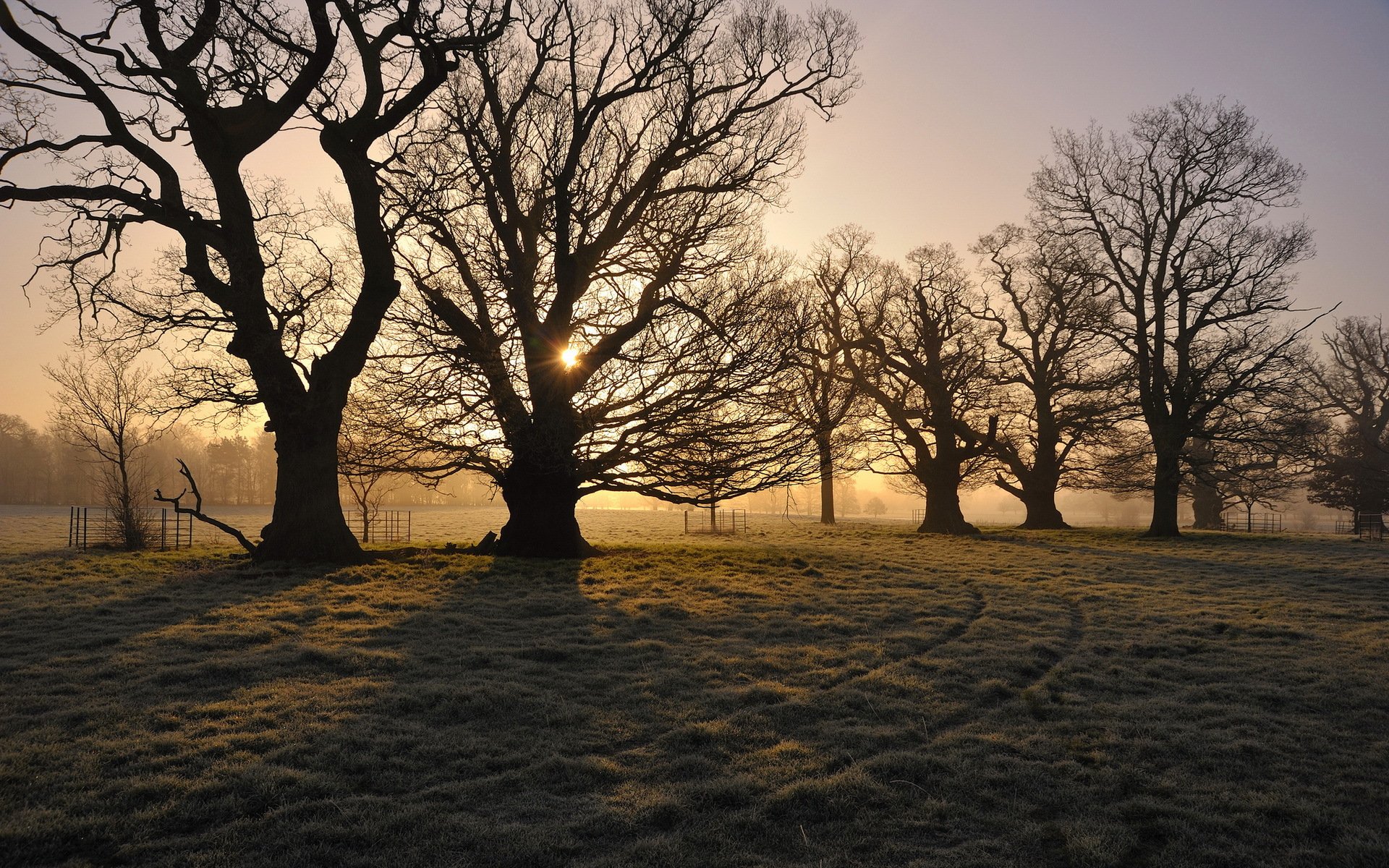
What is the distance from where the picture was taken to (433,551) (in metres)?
19.1

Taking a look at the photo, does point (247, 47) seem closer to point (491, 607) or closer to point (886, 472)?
point (491, 607)

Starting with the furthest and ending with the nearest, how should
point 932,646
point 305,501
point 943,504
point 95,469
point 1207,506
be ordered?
point 95,469 < point 1207,506 < point 943,504 < point 305,501 < point 932,646

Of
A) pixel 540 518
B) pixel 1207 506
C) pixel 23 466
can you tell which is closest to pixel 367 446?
pixel 540 518

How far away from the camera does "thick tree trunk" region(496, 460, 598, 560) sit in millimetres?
18078

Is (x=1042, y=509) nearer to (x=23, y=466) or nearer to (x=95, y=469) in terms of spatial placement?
→ (x=95, y=469)

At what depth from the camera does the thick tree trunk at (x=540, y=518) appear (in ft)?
59.3

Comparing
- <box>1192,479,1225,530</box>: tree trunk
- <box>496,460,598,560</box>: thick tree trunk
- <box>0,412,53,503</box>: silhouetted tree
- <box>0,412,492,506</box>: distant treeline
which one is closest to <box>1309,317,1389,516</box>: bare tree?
<box>1192,479,1225,530</box>: tree trunk

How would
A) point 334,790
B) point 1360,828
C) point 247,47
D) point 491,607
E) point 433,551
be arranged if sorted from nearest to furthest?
point 1360,828 < point 334,790 < point 491,607 < point 247,47 < point 433,551

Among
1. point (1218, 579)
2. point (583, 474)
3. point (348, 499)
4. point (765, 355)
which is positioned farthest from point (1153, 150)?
point (348, 499)

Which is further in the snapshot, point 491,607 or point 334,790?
point 491,607

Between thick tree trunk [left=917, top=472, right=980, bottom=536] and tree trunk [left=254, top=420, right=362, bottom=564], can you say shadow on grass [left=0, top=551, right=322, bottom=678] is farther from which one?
thick tree trunk [left=917, top=472, right=980, bottom=536]

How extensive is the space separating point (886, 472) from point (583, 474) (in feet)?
54.2

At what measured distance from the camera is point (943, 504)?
31.1 m

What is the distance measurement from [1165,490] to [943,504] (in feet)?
28.3
